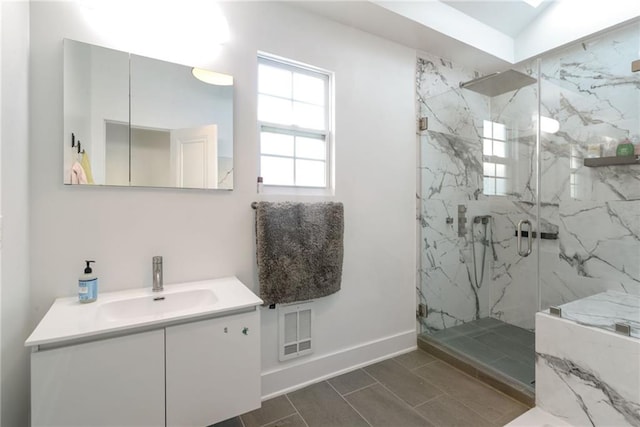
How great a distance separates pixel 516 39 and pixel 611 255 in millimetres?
2067

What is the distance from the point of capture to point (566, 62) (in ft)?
7.79

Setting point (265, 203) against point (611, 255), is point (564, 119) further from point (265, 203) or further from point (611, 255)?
point (265, 203)

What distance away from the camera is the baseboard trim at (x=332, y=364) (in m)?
1.89

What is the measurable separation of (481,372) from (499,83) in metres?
2.31

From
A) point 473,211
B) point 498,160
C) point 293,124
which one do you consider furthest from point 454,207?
point 293,124

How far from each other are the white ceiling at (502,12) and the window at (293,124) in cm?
130

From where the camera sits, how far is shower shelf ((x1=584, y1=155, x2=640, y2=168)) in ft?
6.61

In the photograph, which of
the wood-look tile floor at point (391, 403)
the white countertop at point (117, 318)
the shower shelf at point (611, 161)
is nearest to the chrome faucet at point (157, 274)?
the white countertop at point (117, 318)

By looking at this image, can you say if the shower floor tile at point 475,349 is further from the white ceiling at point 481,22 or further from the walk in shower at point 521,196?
the white ceiling at point 481,22

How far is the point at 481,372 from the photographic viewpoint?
2020 millimetres

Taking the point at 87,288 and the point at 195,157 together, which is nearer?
the point at 87,288

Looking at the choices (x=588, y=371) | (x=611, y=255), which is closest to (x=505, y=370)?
(x=588, y=371)

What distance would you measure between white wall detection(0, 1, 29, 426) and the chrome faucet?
50 centimetres

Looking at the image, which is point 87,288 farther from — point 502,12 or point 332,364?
point 502,12
